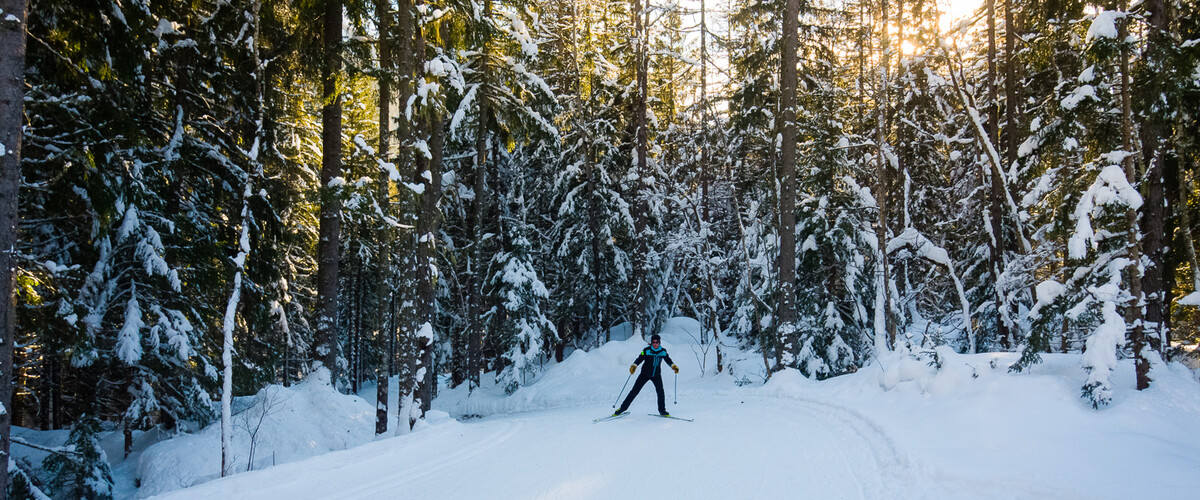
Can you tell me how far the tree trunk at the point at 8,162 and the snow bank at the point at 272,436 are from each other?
13.6 ft

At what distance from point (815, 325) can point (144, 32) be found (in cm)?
1622

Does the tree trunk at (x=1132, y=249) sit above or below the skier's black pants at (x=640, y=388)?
above

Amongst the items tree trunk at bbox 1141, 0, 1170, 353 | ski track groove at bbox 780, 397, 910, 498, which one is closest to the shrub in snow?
ski track groove at bbox 780, 397, 910, 498

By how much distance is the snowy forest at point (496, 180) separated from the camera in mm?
8297

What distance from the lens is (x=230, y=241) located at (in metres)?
12.9

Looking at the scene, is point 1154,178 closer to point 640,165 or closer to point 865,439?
point 865,439

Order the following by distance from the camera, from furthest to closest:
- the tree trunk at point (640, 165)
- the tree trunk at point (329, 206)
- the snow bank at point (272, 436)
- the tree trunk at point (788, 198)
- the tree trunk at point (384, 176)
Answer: the tree trunk at point (640, 165), the tree trunk at point (788, 198), the tree trunk at point (329, 206), the snow bank at point (272, 436), the tree trunk at point (384, 176)

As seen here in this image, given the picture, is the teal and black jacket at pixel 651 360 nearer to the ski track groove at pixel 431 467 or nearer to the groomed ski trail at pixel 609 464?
the groomed ski trail at pixel 609 464

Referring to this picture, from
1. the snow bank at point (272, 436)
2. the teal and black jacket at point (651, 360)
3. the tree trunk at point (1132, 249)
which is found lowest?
the snow bank at point (272, 436)

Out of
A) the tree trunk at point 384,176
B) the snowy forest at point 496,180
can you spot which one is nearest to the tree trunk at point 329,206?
the snowy forest at point 496,180

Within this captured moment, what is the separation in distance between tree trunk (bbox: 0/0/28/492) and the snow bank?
163 inches

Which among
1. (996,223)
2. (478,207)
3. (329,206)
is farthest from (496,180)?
(996,223)

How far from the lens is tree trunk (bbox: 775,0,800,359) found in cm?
1504

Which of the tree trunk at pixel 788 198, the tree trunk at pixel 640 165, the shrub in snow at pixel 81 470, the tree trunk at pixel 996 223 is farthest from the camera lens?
the tree trunk at pixel 640 165
